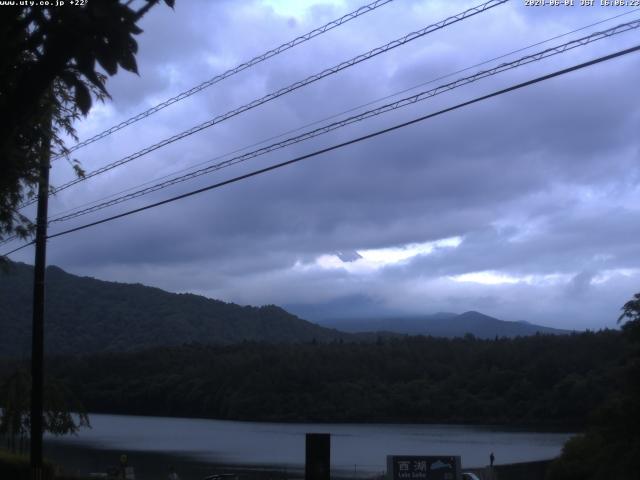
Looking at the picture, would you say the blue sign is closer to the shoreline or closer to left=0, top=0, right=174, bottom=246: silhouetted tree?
left=0, top=0, right=174, bottom=246: silhouetted tree

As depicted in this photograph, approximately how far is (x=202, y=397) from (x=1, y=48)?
434ft

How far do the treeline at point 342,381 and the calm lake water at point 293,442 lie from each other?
13.8ft

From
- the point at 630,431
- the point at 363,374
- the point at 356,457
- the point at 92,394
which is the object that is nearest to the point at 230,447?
the point at 356,457

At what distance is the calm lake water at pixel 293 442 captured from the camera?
74750 millimetres

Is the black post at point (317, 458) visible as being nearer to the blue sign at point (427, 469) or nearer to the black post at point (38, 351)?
the black post at point (38, 351)

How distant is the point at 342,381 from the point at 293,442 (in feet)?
117

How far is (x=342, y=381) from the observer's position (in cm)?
13238

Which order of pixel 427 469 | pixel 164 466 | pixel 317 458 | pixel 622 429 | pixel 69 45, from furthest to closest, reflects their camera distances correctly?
pixel 164 466
pixel 622 429
pixel 427 469
pixel 317 458
pixel 69 45

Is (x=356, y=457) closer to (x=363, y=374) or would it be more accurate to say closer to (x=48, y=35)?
(x=363, y=374)

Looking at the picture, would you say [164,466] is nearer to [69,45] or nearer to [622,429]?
[622,429]

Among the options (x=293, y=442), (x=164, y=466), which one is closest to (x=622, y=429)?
(x=164, y=466)

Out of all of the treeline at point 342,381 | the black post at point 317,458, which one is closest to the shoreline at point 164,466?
the treeline at point 342,381

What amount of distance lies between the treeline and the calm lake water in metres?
4.19

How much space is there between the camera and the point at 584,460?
119 feet
